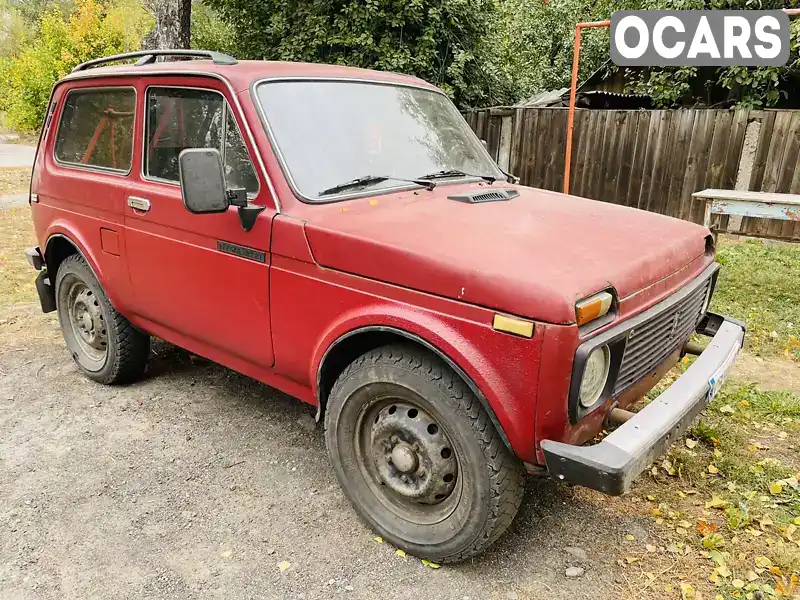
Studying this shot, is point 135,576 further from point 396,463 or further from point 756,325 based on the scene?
point 756,325

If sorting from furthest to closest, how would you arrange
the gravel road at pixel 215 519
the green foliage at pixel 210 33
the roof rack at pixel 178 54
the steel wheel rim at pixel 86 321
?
the green foliage at pixel 210 33, the steel wheel rim at pixel 86 321, the roof rack at pixel 178 54, the gravel road at pixel 215 519

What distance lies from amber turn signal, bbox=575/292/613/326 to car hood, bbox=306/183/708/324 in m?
0.03

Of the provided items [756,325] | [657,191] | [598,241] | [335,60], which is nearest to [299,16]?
[335,60]

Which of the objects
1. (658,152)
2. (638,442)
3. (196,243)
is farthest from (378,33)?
(638,442)

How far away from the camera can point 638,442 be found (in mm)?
2301

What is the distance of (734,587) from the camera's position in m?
2.64

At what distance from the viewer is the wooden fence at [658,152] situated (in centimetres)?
872

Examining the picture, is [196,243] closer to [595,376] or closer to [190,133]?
[190,133]

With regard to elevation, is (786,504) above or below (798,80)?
below

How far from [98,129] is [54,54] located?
2319 cm

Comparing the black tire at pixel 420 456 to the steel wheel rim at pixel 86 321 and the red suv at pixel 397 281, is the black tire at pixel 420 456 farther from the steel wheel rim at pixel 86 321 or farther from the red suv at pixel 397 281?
the steel wheel rim at pixel 86 321

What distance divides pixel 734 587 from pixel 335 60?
9.07m

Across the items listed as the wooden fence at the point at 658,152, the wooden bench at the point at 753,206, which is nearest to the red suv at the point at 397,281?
the wooden bench at the point at 753,206

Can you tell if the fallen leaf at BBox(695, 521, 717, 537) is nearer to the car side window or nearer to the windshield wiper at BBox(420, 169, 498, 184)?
the windshield wiper at BBox(420, 169, 498, 184)
